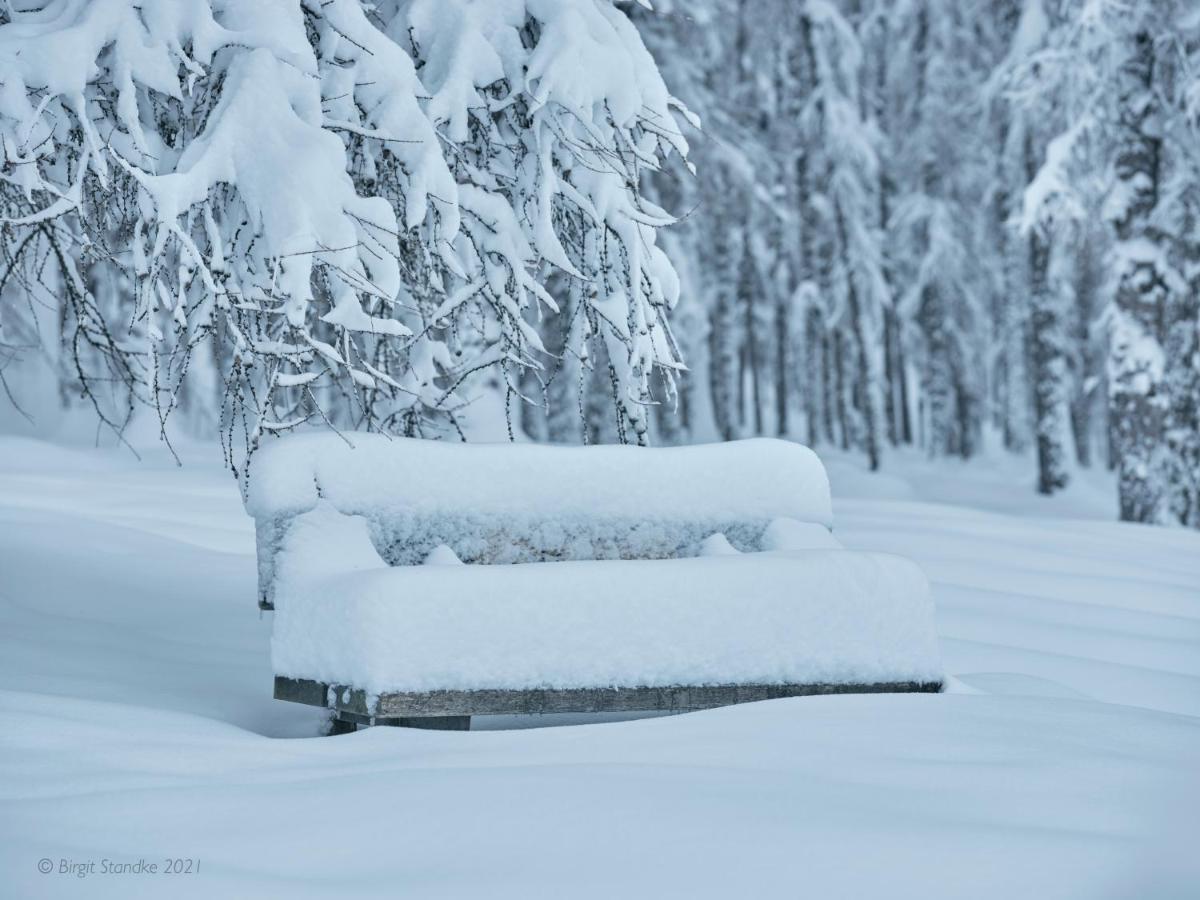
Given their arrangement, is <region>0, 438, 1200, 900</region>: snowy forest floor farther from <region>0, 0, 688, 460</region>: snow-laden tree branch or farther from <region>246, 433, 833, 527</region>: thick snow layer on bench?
<region>0, 0, 688, 460</region>: snow-laden tree branch

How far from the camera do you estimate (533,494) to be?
477cm

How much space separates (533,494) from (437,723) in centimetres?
106

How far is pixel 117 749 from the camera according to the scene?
344 centimetres

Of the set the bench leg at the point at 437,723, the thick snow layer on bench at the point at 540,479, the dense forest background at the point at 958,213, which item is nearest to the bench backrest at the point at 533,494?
the thick snow layer on bench at the point at 540,479

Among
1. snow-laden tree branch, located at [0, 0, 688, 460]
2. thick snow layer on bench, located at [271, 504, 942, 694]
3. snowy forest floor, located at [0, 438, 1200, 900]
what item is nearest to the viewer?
snowy forest floor, located at [0, 438, 1200, 900]

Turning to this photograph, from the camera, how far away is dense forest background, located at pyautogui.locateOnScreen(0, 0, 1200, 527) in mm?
4797

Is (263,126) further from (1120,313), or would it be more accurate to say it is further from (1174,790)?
(1120,313)

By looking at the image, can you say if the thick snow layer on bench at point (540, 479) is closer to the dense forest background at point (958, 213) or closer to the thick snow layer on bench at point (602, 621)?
the thick snow layer on bench at point (602, 621)

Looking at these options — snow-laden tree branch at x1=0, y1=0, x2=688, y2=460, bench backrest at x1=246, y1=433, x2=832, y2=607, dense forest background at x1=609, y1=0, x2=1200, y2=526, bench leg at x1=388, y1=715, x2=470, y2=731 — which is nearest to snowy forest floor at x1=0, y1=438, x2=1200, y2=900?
bench leg at x1=388, y1=715, x2=470, y2=731

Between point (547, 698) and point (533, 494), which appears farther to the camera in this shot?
point (533, 494)

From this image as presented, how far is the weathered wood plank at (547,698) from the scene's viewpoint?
3.87 meters

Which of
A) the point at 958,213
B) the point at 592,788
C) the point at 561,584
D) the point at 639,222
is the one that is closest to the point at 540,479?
the point at 561,584

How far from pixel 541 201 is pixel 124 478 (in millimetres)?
6285

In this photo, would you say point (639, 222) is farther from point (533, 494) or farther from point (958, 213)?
point (958, 213)
